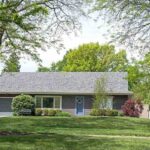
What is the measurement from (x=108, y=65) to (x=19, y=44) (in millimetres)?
64293

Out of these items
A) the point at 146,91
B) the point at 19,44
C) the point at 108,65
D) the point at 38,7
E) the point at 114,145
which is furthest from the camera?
the point at 108,65

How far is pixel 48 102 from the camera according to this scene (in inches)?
1908

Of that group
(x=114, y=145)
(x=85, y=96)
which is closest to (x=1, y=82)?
(x=85, y=96)

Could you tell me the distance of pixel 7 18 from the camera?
19.0m

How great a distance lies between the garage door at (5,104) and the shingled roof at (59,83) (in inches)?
34.8

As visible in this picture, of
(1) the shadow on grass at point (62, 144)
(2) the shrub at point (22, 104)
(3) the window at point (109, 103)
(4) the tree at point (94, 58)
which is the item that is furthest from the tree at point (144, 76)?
(4) the tree at point (94, 58)

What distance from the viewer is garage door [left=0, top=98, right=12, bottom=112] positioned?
156 ft

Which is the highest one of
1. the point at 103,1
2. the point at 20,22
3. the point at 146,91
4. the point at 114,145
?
the point at 103,1

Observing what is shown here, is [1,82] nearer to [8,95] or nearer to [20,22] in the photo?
[8,95]

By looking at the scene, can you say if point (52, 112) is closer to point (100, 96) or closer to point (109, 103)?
point (100, 96)

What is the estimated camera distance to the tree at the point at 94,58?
273 ft

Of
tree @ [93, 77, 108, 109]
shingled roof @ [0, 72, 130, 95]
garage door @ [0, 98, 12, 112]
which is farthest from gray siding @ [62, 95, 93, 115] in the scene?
garage door @ [0, 98, 12, 112]

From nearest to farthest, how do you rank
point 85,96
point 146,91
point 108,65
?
point 146,91, point 85,96, point 108,65

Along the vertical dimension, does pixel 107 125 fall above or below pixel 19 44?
below
